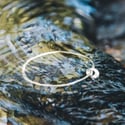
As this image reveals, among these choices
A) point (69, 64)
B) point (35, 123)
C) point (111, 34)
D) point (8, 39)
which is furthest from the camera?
point (111, 34)

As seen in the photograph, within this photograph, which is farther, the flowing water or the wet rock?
the wet rock

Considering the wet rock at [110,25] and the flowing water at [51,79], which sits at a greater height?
the wet rock at [110,25]

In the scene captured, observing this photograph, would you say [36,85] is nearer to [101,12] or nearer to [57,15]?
[57,15]

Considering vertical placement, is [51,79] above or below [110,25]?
below

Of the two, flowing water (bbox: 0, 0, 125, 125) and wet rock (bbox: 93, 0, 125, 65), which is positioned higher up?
wet rock (bbox: 93, 0, 125, 65)

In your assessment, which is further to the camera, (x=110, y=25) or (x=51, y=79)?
(x=110, y=25)

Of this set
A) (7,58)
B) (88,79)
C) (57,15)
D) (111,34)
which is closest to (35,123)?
(88,79)

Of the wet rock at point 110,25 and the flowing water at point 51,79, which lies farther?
the wet rock at point 110,25

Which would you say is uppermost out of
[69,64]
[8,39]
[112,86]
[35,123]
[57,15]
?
[57,15]
